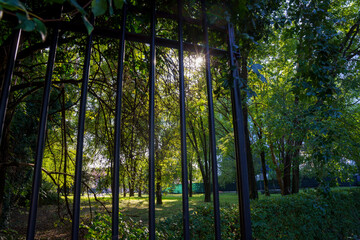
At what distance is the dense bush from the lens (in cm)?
340

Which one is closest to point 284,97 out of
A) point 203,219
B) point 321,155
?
point 203,219

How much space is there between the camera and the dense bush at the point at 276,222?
340 cm

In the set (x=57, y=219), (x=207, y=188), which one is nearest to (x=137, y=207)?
(x=207, y=188)

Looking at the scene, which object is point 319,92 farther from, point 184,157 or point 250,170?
point 250,170

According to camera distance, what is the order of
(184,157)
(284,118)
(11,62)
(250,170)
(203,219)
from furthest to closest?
(250,170)
(284,118)
(203,219)
(184,157)
(11,62)

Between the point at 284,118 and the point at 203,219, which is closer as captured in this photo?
the point at 203,219

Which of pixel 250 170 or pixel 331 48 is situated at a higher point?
pixel 331 48

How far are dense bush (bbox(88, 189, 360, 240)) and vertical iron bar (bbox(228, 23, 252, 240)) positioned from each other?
173 cm

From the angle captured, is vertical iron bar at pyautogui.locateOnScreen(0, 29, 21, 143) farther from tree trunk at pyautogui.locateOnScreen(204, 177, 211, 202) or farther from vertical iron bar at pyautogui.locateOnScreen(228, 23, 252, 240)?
tree trunk at pyautogui.locateOnScreen(204, 177, 211, 202)

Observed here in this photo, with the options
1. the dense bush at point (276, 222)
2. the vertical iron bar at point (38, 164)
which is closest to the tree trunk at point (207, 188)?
the dense bush at point (276, 222)

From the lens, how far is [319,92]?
198cm

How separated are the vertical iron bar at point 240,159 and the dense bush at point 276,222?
5.67 ft

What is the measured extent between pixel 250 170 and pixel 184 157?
28.4 feet

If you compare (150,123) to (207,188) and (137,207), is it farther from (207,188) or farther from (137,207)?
(207,188)
